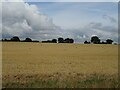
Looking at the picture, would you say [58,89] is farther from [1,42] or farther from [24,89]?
[1,42]

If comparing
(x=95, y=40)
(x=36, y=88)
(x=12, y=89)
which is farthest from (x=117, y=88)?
(x=95, y=40)

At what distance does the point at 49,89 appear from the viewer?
11.6 metres

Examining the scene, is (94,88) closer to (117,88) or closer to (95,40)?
(117,88)

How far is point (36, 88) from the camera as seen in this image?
1191 cm

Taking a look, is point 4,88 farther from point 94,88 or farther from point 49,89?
point 94,88

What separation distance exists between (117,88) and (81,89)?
1466mm

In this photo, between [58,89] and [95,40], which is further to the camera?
[95,40]

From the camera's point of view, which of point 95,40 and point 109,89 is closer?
point 109,89

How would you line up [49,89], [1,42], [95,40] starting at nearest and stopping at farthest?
[49,89], [1,42], [95,40]

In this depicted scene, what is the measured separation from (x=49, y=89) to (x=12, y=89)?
1.42m

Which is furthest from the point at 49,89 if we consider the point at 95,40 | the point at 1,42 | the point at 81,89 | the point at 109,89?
the point at 95,40

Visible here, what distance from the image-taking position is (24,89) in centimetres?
1173

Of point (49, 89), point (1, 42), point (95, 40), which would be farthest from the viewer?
point (95, 40)

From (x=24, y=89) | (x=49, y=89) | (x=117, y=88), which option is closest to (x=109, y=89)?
(x=117, y=88)
